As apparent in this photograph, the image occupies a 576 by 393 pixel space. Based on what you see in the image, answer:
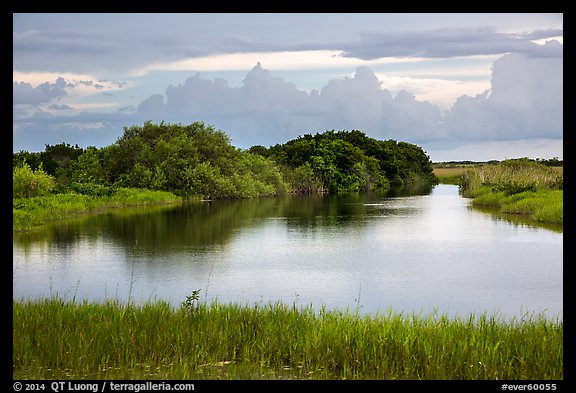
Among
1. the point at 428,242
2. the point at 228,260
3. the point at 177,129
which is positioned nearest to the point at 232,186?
the point at 177,129

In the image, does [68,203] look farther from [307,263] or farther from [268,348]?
[268,348]

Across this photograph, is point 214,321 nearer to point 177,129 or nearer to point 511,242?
point 511,242

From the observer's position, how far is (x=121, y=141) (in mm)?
46406

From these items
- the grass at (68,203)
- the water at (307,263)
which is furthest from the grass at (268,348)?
the grass at (68,203)

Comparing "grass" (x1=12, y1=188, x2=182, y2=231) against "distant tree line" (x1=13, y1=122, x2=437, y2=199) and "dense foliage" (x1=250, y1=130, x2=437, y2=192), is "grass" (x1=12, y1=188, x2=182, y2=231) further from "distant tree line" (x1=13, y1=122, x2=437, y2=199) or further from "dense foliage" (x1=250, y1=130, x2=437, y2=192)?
"dense foliage" (x1=250, y1=130, x2=437, y2=192)

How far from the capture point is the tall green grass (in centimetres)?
2845

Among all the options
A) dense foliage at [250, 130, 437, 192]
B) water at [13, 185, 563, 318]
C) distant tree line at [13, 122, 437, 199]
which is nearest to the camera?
water at [13, 185, 563, 318]

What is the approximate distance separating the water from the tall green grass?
6.62 feet

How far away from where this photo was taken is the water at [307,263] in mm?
13492

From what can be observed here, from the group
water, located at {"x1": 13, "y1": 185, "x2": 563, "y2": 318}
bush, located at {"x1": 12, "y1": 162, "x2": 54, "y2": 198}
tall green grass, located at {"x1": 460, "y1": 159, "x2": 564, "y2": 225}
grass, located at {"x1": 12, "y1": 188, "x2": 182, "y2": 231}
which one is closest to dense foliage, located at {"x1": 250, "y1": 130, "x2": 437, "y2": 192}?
tall green grass, located at {"x1": 460, "y1": 159, "x2": 564, "y2": 225}

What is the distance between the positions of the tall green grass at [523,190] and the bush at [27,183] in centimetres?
2255

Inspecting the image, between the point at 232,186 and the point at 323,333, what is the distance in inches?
1538

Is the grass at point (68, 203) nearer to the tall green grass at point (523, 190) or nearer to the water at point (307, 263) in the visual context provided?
the water at point (307, 263)

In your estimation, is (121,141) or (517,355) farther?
(121,141)
